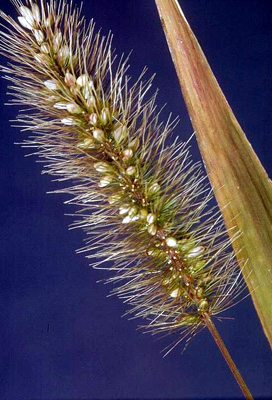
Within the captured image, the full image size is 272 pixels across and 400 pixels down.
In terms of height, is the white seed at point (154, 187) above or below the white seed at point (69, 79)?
below

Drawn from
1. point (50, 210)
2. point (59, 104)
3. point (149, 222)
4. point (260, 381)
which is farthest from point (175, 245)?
point (260, 381)

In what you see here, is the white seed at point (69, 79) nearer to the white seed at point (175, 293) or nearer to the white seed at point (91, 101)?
the white seed at point (91, 101)

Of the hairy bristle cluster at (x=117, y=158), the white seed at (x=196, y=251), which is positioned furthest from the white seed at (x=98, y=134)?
the white seed at (x=196, y=251)

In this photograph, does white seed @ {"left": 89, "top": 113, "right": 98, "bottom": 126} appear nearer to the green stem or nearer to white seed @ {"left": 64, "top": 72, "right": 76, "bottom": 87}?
white seed @ {"left": 64, "top": 72, "right": 76, "bottom": 87}

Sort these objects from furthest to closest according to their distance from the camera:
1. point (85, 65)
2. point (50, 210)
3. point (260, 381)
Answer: point (260, 381)
point (50, 210)
point (85, 65)

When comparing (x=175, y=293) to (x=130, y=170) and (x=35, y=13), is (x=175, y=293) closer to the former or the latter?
(x=130, y=170)

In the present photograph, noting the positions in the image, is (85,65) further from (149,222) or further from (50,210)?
(50,210)

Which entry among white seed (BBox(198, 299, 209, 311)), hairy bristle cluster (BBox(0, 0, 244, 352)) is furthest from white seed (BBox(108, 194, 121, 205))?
white seed (BBox(198, 299, 209, 311))
